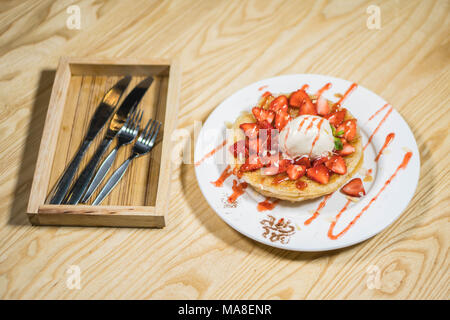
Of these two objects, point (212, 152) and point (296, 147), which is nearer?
point (296, 147)

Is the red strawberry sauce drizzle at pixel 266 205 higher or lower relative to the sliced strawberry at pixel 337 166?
lower

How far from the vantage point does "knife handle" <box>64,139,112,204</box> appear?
184 centimetres

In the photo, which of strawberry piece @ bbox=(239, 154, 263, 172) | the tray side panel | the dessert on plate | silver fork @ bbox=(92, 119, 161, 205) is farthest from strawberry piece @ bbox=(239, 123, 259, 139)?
the tray side panel

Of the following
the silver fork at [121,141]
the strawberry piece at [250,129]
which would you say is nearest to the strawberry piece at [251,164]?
the strawberry piece at [250,129]

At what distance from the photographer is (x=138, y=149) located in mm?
2020

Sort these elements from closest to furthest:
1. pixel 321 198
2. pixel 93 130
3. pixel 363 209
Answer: pixel 363 209 < pixel 321 198 < pixel 93 130

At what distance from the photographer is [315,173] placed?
181 cm

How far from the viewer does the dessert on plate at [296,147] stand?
180 cm

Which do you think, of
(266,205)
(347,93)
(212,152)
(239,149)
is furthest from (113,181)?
(347,93)

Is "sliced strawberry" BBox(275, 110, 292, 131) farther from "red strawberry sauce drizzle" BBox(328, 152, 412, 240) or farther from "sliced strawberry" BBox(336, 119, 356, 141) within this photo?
"red strawberry sauce drizzle" BBox(328, 152, 412, 240)

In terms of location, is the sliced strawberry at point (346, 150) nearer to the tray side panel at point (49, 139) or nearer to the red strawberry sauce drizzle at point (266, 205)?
the red strawberry sauce drizzle at point (266, 205)

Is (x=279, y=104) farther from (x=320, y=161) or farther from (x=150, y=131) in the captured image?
(x=150, y=131)

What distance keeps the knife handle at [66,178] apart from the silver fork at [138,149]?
0.14m

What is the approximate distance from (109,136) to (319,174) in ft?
3.32
